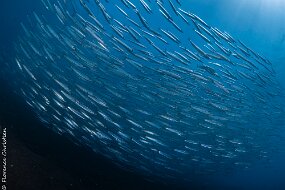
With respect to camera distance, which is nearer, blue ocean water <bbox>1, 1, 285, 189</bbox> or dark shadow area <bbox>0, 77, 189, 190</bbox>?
dark shadow area <bbox>0, 77, 189, 190</bbox>

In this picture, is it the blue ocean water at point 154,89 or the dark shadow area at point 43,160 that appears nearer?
the dark shadow area at point 43,160

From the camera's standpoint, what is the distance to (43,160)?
25.5 ft

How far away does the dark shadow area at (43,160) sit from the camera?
7.02 m

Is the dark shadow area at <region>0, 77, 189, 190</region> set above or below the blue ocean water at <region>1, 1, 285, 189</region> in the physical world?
below

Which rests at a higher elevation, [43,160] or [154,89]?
[154,89]

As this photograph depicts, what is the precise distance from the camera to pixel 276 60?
43.3ft

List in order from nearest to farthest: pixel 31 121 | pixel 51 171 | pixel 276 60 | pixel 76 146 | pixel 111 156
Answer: pixel 51 171
pixel 31 121
pixel 76 146
pixel 111 156
pixel 276 60

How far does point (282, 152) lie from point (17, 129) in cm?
1902

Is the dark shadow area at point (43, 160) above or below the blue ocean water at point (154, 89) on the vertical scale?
below

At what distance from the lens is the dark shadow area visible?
7.02 metres

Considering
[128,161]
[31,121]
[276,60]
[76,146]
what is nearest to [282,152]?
[276,60]

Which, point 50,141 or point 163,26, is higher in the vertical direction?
point 163,26

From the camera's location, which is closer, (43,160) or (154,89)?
(43,160)

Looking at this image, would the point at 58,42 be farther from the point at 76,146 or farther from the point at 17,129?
the point at 76,146
